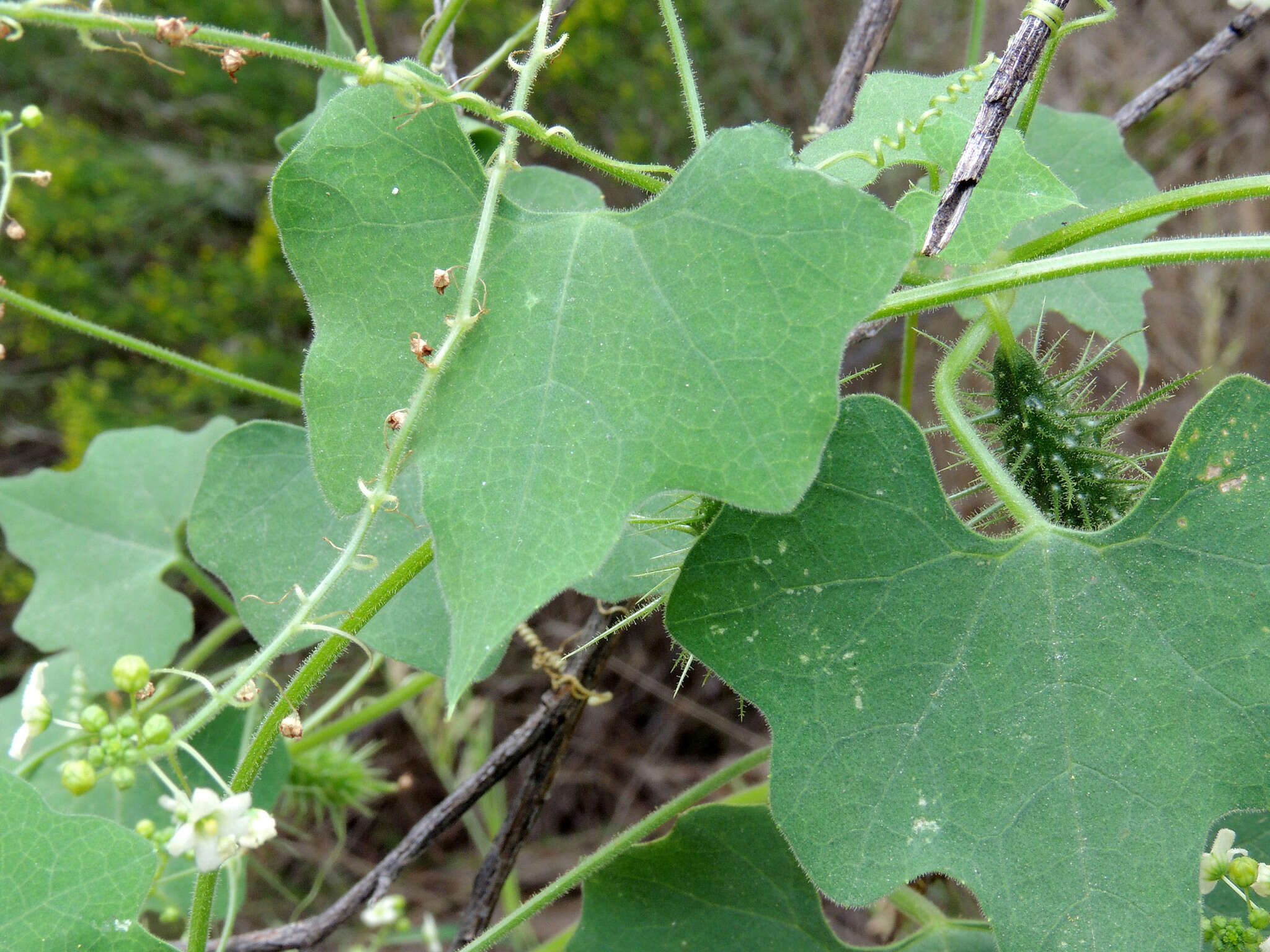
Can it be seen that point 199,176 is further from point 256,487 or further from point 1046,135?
point 1046,135

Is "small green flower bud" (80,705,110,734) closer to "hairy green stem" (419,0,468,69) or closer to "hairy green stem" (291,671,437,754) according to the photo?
"hairy green stem" (291,671,437,754)

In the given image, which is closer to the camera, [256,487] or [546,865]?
[256,487]

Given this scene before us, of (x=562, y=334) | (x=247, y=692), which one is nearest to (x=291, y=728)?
(x=247, y=692)

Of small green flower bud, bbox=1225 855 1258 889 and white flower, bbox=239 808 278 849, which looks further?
small green flower bud, bbox=1225 855 1258 889

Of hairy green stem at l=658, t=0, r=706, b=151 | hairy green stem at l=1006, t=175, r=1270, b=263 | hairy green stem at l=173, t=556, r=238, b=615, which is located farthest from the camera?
hairy green stem at l=173, t=556, r=238, b=615

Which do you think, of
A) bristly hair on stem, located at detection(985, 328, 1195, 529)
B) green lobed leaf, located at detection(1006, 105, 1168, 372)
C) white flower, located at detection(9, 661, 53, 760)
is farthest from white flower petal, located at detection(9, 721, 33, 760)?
green lobed leaf, located at detection(1006, 105, 1168, 372)

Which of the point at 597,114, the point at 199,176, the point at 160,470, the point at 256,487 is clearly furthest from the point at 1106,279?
the point at 199,176
